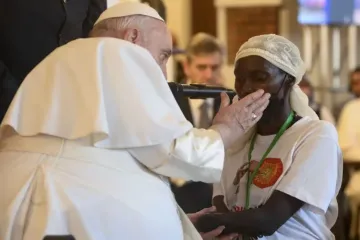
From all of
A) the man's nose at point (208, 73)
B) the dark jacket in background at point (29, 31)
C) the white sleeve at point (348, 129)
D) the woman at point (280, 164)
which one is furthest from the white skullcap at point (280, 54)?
the white sleeve at point (348, 129)

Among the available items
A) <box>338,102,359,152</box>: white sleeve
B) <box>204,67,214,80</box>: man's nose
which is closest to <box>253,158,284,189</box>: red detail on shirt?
<box>204,67,214,80</box>: man's nose

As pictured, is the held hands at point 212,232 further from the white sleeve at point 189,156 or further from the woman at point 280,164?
the white sleeve at point 189,156

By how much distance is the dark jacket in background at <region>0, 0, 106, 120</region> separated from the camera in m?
2.05

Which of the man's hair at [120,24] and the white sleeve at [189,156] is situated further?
the man's hair at [120,24]

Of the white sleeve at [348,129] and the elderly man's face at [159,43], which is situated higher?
the elderly man's face at [159,43]

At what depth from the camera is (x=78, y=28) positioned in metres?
2.14

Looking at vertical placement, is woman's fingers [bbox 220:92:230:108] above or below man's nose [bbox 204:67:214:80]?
above

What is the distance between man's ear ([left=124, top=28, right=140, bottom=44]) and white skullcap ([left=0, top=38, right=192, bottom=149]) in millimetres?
94

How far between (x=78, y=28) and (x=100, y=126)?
2.65ft

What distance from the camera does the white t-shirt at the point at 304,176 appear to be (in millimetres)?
1700

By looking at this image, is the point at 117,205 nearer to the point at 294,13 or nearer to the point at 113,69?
the point at 113,69

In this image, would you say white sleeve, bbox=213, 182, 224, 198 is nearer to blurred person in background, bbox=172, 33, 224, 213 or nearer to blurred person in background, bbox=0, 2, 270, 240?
blurred person in background, bbox=0, 2, 270, 240

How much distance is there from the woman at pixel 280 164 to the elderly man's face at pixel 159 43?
0.25 metres

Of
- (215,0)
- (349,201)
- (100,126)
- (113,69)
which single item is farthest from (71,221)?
(215,0)
